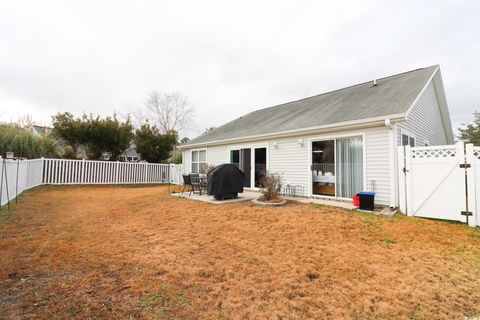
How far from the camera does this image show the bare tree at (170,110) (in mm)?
28984

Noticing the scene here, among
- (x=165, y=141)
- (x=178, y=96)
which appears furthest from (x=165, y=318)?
(x=178, y=96)

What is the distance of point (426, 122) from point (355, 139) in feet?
13.6

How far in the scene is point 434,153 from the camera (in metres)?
4.98

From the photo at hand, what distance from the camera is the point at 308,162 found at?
7586mm

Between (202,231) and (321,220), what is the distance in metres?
2.67

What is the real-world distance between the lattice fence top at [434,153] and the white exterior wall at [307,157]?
2.05 ft

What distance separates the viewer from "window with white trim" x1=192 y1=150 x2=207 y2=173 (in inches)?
492

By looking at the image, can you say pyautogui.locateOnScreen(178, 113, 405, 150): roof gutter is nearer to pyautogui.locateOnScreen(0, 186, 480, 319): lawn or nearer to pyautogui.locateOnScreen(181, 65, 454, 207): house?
pyautogui.locateOnScreen(181, 65, 454, 207): house

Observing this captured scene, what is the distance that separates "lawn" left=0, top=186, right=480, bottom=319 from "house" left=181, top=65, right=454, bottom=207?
1.83 meters

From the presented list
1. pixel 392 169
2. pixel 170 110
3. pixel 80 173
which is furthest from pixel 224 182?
pixel 170 110

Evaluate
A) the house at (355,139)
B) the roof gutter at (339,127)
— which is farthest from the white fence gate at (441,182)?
the roof gutter at (339,127)

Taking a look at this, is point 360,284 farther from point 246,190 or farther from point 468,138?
point 468,138

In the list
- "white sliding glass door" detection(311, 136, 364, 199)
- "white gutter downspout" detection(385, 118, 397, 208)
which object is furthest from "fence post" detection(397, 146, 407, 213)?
"white sliding glass door" detection(311, 136, 364, 199)

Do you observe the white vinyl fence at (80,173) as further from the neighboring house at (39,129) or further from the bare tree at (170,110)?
the bare tree at (170,110)
